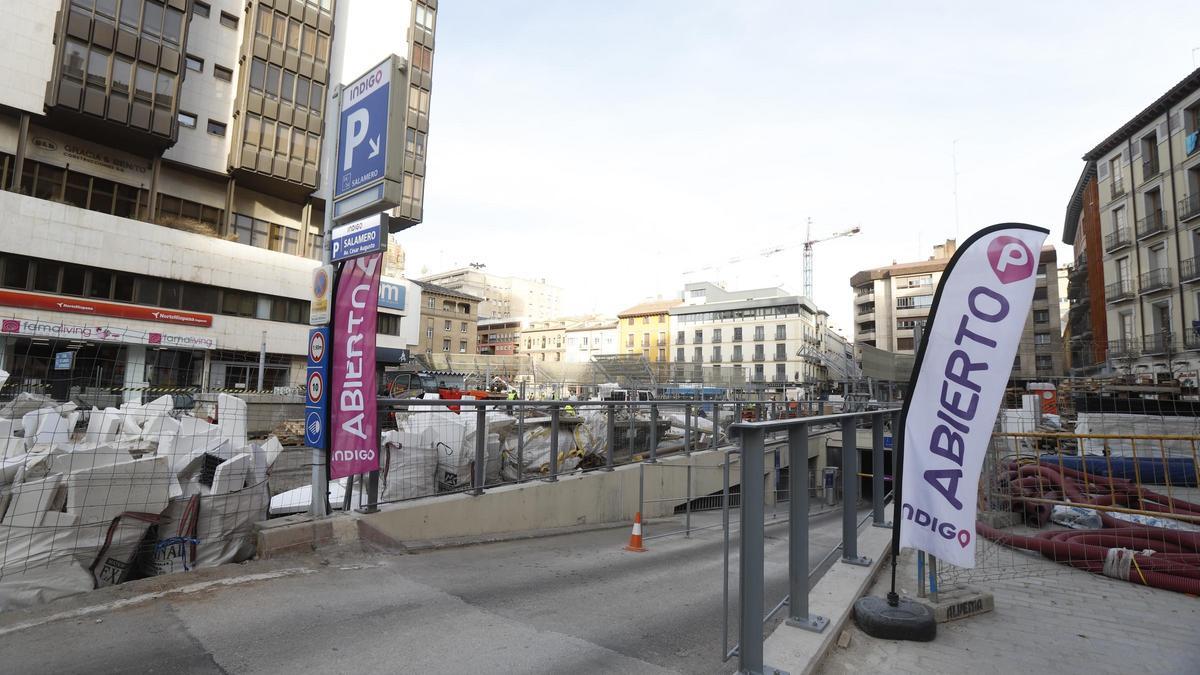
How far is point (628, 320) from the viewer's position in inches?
3364

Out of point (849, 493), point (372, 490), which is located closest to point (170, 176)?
point (372, 490)

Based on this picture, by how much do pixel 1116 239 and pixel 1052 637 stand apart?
4153 cm

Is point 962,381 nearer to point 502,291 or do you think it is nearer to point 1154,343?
point 1154,343

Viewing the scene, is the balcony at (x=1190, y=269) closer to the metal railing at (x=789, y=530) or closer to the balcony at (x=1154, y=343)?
the balcony at (x=1154, y=343)

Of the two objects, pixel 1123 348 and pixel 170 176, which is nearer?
pixel 170 176

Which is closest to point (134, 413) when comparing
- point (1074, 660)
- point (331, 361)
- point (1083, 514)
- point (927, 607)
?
point (331, 361)

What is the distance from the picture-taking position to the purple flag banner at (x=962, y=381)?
3.17 meters

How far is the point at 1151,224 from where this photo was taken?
3080 centimetres

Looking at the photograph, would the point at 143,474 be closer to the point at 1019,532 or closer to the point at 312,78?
the point at 1019,532

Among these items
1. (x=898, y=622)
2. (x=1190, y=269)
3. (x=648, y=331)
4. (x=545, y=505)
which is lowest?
(x=545, y=505)

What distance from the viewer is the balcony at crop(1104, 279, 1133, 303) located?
107ft

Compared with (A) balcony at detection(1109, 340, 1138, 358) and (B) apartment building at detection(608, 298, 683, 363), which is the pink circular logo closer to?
(A) balcony at detection(1109, 340, 1138, 358)

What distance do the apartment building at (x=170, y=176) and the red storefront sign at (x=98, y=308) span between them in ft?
0.17

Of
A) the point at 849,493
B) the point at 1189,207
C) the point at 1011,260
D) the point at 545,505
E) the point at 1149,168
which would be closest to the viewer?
the point at 1011,260
